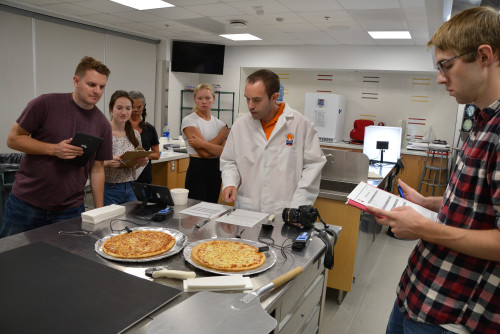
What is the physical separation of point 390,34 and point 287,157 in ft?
13.9

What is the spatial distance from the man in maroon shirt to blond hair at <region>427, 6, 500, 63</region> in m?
1.71

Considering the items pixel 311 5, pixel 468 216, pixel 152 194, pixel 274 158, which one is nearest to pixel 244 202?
pixel 274 158

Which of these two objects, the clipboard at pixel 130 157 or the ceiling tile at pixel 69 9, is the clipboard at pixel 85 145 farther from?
the ceiling tile at pixel 69 9

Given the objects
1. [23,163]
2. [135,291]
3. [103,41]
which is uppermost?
[103,41]

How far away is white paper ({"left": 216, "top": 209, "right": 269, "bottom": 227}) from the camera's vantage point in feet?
5.88

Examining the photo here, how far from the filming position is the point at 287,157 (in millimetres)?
2227

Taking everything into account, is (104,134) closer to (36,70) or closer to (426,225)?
(426,225)

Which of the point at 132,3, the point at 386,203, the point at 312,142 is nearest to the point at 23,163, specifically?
the point at 312,142

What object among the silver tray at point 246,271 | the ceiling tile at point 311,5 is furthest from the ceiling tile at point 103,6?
the silver tray at point 246,271

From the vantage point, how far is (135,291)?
1069 millimetres

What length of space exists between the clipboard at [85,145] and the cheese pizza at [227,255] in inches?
A: 34.9

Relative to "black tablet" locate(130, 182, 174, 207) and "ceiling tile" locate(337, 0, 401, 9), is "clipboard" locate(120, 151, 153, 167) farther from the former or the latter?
"ceiling tile" locate(337, 0, 401, 9)

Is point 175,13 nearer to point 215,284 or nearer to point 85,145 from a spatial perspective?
point 85,145

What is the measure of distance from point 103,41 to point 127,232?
563 centimetres
